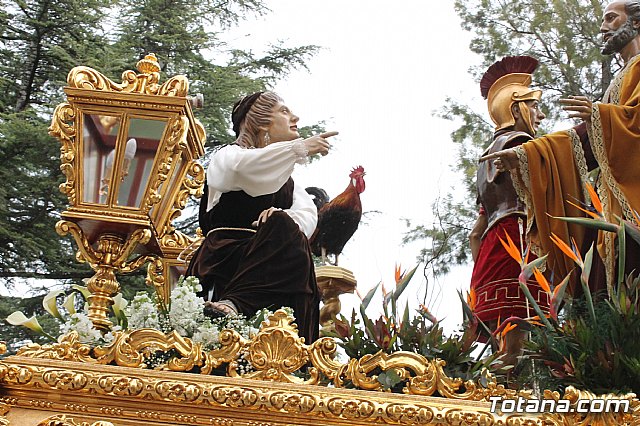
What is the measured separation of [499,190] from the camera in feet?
17.5

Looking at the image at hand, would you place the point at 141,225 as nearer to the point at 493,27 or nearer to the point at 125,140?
the point at 125,140

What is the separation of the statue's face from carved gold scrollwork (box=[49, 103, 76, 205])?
2.43 m

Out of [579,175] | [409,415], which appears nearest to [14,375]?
[409,415]

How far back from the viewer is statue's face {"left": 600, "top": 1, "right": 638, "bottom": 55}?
5.15 meters

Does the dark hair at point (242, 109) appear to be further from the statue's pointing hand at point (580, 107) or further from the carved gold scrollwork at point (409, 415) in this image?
the carved gold scrollwork at point (409, 415)

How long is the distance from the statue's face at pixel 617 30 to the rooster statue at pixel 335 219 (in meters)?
1.52

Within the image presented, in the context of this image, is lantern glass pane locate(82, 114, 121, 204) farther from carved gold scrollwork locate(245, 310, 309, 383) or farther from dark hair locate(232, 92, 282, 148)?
carved gold scrollwork locate(245, 310, 309, 383)

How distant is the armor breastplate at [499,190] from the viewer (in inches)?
206

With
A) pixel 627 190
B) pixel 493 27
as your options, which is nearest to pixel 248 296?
pixel 627 190

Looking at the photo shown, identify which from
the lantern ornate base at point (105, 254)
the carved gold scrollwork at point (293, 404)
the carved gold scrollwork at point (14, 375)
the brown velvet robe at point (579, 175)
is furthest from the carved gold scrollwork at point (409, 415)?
the lantern ornate base at point (105, 254)

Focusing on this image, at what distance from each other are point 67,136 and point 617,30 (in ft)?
8.30

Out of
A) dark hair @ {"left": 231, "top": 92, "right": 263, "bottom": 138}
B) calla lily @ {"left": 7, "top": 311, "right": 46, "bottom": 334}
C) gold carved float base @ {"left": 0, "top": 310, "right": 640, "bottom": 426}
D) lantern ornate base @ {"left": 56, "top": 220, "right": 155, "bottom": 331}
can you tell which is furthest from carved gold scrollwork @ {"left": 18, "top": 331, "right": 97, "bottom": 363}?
dark hair @ {"left": 231, "top": 92, "right": 263, "bottom": 138}

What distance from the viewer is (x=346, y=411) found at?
3.00 metres

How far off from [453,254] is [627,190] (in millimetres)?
7400
